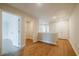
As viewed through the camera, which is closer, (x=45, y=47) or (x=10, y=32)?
(x=10, y=32)

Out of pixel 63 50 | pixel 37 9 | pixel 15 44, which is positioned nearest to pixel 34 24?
pixel 37 9

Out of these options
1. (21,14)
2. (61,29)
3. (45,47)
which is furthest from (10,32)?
(61,29)

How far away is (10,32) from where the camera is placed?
2094mm

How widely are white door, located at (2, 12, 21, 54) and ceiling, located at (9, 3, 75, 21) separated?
1.01 feet

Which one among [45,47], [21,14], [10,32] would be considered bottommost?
[45,47]

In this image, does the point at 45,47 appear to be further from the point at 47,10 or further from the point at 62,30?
the point at 47,10

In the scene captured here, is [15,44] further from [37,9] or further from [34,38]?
[37,9]

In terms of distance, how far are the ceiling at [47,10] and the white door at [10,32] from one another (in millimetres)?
307

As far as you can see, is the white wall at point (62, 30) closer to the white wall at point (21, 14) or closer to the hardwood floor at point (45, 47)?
the hardwood floor at point (45, 47)

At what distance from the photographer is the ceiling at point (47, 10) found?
1.87 metres

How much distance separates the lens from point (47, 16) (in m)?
2.22

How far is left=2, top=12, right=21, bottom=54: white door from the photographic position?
2036mm

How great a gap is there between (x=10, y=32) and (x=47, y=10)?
89 centimetres

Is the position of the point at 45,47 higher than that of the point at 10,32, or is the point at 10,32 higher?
the point at 10,32
